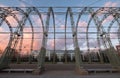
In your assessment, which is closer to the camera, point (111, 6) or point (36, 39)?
point (111, 6)

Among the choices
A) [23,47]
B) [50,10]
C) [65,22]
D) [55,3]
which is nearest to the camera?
[50,10]

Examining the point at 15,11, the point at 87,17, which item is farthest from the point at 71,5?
the point at 15,11

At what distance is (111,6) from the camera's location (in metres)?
21.2

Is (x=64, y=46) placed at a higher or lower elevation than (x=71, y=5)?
lower

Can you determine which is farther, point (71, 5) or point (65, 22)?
point (65, 22)

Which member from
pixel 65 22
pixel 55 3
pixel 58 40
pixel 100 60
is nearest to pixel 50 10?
pixel 55 3

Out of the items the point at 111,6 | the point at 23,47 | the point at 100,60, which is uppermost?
the point at 111,6

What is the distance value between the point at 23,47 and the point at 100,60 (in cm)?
1284

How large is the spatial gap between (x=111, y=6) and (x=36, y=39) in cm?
1267

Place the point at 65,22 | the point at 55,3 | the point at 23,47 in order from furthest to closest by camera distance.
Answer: the point at 23,47 → the point at 65,22 → the point at 55,3

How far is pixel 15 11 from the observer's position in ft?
69.7

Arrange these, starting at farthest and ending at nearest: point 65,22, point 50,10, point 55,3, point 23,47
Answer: point 23,47, point 65,22, point 55,3, point 50,10

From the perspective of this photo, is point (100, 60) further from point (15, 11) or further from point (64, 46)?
point (15, 11)

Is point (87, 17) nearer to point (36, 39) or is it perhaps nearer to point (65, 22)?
point (65, 22)
